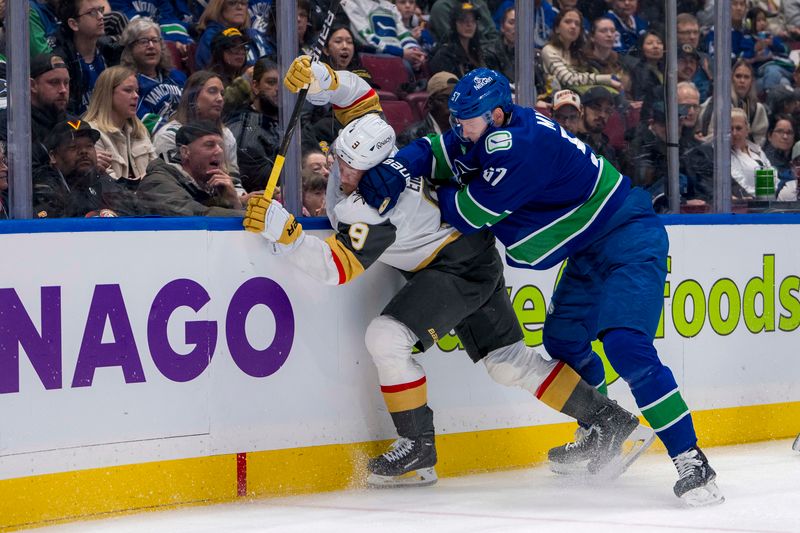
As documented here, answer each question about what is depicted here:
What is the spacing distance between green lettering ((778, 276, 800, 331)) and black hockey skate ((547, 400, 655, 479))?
118 cm

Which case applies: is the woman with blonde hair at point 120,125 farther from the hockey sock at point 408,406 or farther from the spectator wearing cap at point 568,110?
the spectator wearing cap at point 568,110

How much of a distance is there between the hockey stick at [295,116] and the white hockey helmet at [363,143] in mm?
152

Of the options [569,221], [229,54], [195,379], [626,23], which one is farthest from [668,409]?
[626,23]

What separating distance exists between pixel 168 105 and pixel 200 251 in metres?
0.48

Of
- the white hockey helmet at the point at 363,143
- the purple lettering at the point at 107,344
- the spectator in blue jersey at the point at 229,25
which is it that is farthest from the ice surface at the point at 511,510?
the spectator in blue jersey at the point at 229,25

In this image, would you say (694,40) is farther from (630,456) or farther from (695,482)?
(695,482)

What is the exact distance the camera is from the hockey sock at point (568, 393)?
3889 millimetres

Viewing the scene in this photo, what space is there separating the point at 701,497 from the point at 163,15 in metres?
2.05

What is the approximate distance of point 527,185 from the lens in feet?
11.6

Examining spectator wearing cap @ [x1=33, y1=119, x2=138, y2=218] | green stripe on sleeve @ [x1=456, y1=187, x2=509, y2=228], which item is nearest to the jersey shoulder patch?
green stripe on sleeve @ [x1=456, y1=187, x2=509, y2=228]

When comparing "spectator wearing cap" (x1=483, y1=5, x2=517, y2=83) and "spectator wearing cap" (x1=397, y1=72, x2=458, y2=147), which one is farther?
"spectator wearing cap" (x1=483, y1=5, x2=517, y2=83)

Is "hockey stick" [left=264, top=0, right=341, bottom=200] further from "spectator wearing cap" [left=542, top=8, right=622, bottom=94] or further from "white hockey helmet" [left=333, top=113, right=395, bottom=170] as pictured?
"spectator wearing cap" [left=542, top=8, right=622, bottom=94]

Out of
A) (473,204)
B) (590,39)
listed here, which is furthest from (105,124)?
(590,39)

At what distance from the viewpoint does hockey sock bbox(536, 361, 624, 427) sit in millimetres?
3889
